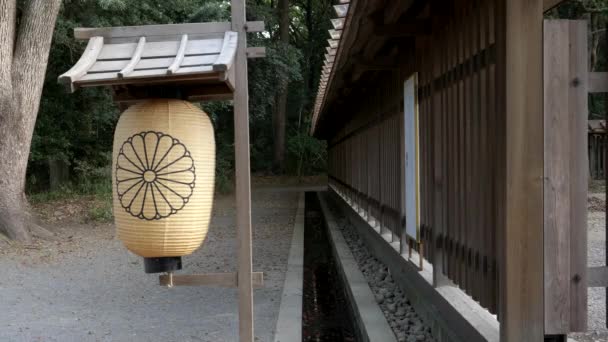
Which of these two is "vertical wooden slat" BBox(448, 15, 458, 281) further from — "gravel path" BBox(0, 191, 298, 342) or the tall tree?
the tall tree

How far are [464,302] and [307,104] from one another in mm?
35313

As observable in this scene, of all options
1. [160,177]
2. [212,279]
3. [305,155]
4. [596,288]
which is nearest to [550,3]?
[160,177]

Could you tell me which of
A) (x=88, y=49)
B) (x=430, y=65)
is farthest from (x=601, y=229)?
(x=88, y=49)

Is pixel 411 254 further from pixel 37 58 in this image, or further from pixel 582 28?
pixel 37 58

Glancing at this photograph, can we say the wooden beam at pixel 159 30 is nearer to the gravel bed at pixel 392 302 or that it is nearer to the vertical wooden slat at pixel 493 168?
the vertical wooden slat at pixel 493 168

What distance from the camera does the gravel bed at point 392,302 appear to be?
209 inches

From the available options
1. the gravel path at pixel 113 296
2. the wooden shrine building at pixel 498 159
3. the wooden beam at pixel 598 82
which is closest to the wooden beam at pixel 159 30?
the wooden shrine building at pixel 498 159

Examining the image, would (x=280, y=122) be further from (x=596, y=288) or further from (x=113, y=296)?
(x=596, y=288)

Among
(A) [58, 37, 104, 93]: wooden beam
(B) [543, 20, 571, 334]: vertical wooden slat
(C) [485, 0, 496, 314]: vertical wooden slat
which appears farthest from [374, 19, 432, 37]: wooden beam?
(A) [58, 37, 104, 93]: wooden beam

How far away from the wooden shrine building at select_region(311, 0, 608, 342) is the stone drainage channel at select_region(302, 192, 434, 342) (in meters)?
0.45

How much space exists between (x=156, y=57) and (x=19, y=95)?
9147 millimetres

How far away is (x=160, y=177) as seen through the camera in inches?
131

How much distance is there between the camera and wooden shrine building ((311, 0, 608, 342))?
10.3 ft

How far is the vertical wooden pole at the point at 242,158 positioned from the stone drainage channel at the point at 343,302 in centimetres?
220
